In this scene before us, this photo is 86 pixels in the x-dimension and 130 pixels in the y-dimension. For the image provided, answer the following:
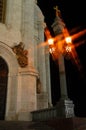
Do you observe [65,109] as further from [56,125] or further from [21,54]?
[21,54]

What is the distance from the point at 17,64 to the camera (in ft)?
46.3

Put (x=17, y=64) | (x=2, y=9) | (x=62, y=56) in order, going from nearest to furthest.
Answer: (x=62, y=56) < (x=17, y=64) < (x=2, y=9)

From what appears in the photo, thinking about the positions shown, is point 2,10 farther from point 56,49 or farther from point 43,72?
point 56,49

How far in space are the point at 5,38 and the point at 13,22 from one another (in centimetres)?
159

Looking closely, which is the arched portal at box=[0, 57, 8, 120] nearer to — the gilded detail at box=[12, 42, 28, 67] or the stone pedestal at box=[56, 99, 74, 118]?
the gilded detail at box=[12, 42, 28, 67]

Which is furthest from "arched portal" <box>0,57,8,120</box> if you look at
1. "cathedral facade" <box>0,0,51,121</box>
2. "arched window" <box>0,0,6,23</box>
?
"arched window" <box>0,0,6,23</box>

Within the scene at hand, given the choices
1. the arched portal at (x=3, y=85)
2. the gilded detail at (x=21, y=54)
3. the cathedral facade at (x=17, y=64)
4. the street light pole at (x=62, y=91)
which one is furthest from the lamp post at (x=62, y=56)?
the arched portal at (x=3, y=85)

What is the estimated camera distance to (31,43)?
15031 mm

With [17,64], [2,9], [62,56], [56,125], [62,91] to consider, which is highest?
[2,9]

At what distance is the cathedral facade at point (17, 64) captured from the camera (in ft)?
43.6

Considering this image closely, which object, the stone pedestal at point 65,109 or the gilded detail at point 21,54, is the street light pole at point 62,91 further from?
the gilded detail at point 21,54

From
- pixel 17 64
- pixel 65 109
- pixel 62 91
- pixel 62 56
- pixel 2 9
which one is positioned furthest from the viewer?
pixel 2 9

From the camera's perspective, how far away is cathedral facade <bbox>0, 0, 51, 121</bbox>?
1329 cm

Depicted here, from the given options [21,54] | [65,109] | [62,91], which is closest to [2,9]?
[21,54]
